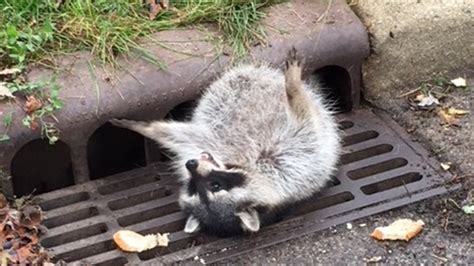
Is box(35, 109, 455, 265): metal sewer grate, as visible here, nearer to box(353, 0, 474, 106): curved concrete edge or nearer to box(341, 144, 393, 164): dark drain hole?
box(341, 144, 393, 164): dark drain hole

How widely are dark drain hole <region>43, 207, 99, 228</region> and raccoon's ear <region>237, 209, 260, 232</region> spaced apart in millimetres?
624

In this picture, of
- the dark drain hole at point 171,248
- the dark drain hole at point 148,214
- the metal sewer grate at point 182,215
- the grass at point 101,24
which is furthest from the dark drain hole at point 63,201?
the grass at point 101,24

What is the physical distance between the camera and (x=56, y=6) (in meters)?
4.39

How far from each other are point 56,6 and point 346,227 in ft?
5.16

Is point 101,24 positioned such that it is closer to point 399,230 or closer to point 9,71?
point 9,71

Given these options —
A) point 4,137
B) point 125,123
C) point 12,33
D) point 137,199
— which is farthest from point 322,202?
point 12,33

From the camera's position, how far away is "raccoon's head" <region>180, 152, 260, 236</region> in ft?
12.8

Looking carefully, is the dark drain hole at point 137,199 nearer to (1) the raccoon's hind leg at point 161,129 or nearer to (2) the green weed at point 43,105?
(1) the raccoon's hind leg at point 161,129

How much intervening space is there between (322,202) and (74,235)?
1.01 m

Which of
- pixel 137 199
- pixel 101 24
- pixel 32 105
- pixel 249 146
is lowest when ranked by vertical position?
pixel 137 199

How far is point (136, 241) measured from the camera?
3.90m

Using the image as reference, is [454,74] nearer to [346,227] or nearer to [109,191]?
[346,227]

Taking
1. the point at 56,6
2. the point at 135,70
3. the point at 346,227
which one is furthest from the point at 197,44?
the point at 346,227

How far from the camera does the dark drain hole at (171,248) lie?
12.8 ft
